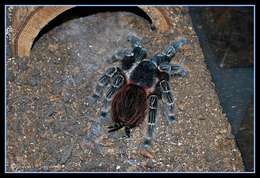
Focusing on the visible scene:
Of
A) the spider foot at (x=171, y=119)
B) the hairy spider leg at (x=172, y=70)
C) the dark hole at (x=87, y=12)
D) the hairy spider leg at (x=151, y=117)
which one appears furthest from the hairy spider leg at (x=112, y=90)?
the dark hole at (x=87, y=12)

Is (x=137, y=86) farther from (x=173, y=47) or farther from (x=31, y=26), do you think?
(x=31, y=26)

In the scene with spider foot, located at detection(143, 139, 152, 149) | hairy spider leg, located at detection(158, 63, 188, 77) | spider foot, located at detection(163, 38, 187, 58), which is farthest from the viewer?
spider foot, located at detection(163, 38, 187, 58)

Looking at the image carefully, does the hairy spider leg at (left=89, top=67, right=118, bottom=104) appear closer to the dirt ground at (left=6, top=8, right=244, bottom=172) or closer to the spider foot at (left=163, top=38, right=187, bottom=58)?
the dirt ground at (left=6, top=8, right=244, bottom=172)

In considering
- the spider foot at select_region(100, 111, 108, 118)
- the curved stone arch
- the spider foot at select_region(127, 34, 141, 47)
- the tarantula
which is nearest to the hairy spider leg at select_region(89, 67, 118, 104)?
the tarantula

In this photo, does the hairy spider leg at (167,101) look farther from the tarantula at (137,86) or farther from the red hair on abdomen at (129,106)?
the red hair on abdomen at (129,106)

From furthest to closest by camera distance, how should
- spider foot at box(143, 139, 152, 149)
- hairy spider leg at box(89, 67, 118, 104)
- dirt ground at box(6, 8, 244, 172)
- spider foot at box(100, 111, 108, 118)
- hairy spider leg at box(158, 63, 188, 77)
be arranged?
hairy spider leg at box(158, 63, 188, 77), hairy spider leg at box(89, 67, 118, 104), spider foot at box(100, 111, 108, 118), spider foot at box(143, 139, 152, 149), dirt ground at box(6, 8, 244, 172)

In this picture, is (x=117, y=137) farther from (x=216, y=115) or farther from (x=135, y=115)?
(x=216, y=115)

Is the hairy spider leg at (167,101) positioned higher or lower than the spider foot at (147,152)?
higher

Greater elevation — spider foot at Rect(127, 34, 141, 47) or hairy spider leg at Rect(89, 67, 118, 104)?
spider foot at Rect(127, 34, 141, 47)
